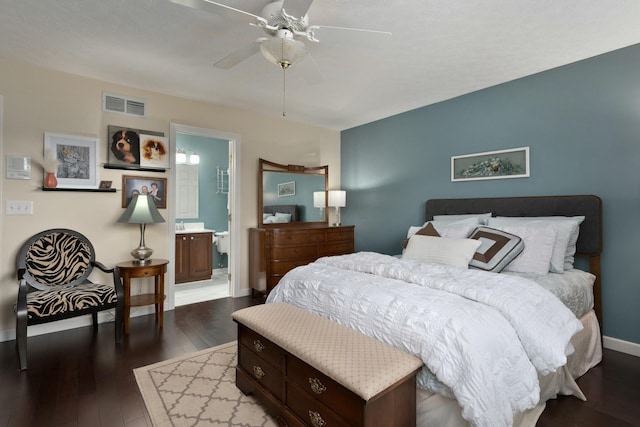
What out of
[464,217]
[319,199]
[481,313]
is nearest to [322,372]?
[481,313]

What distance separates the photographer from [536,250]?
2631 mm

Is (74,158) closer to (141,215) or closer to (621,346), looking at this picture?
(141,215)

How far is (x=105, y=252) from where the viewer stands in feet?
11.4

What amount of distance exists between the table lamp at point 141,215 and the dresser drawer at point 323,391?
7.98 ft

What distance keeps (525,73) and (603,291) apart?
2.19 m

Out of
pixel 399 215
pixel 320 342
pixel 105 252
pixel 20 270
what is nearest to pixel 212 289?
pixel 105 252

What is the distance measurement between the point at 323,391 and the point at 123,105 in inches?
143

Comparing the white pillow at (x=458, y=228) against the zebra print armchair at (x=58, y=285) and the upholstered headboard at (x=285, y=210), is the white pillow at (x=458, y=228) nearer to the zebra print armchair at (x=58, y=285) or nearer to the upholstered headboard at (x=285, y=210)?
the upholstered headboard at (x=285, y=210)

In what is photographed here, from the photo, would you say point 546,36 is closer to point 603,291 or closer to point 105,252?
point 603,291

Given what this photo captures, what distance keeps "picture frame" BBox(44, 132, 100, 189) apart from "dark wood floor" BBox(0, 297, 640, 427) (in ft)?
4.99

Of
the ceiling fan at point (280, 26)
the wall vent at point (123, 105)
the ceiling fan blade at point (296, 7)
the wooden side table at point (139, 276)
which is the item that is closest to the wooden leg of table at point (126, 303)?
the wooden side table at point (139, 276)

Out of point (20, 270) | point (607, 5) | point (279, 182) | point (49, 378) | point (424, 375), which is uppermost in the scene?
point (607, 5)

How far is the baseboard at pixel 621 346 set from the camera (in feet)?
8.75

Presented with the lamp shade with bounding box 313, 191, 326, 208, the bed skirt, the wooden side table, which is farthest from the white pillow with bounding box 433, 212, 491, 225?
the wooden side table
